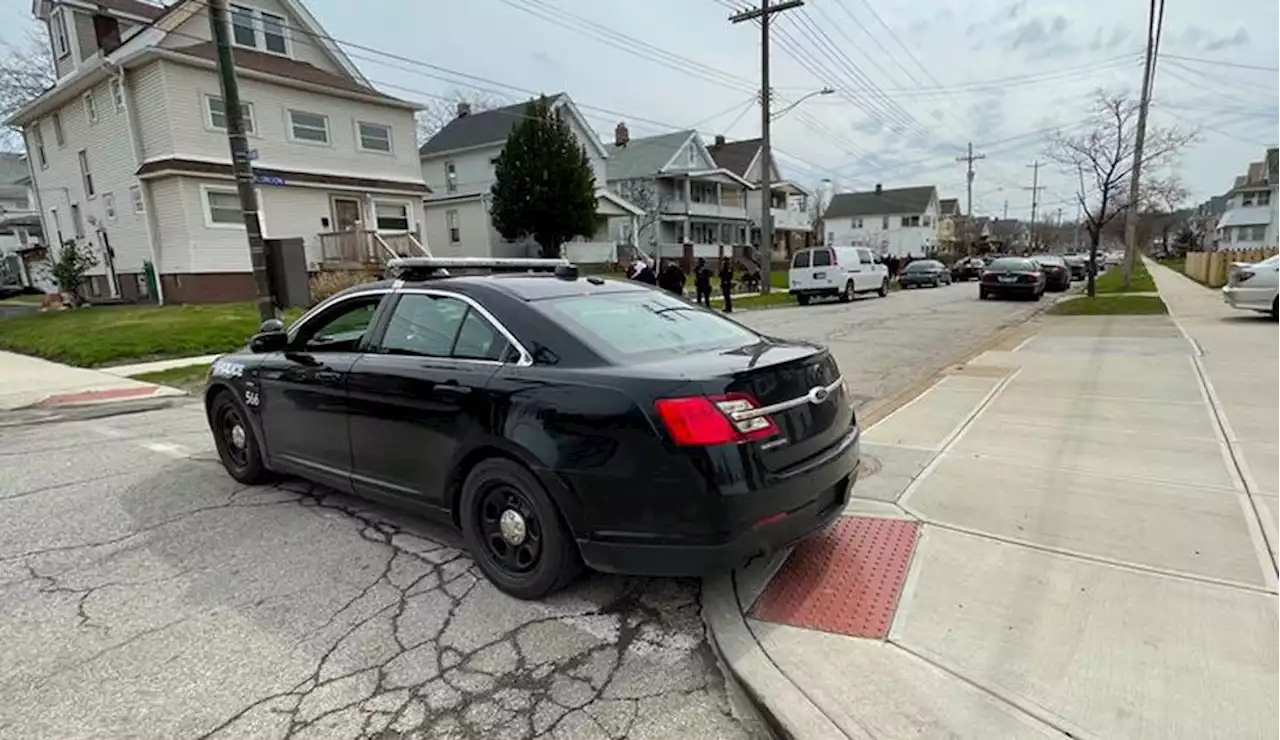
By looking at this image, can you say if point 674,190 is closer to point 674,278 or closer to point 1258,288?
point 674,278

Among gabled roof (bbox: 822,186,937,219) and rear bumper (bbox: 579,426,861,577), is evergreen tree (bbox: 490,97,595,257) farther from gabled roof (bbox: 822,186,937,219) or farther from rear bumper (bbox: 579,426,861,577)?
gabled roof (bbox: 822,186,937,219)

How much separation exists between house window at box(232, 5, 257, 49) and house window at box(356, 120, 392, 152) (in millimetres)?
3879

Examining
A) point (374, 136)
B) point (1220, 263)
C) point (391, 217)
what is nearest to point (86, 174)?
point (374, 136)

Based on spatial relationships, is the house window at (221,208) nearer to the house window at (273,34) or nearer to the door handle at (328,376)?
the house window at (273,34)

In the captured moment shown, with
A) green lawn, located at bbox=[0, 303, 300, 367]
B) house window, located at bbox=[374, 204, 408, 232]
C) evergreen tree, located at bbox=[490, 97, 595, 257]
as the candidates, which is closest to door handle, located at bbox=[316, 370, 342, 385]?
green lawn, located at bbox=[0, 303, 300, 367]

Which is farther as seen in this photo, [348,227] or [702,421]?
[348,227]

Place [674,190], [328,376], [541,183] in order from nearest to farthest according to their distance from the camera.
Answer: [328,376] < [541,183] < [674,190]

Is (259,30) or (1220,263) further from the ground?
(259,30)

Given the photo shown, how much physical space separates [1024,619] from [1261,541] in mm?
1679

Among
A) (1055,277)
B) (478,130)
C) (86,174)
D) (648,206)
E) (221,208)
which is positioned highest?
(478,130)

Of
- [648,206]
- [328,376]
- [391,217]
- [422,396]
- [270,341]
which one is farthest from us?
[648,206]

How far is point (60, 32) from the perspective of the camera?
73.0 feet

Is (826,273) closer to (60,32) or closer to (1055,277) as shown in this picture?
(1055,277)

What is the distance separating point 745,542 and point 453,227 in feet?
104
